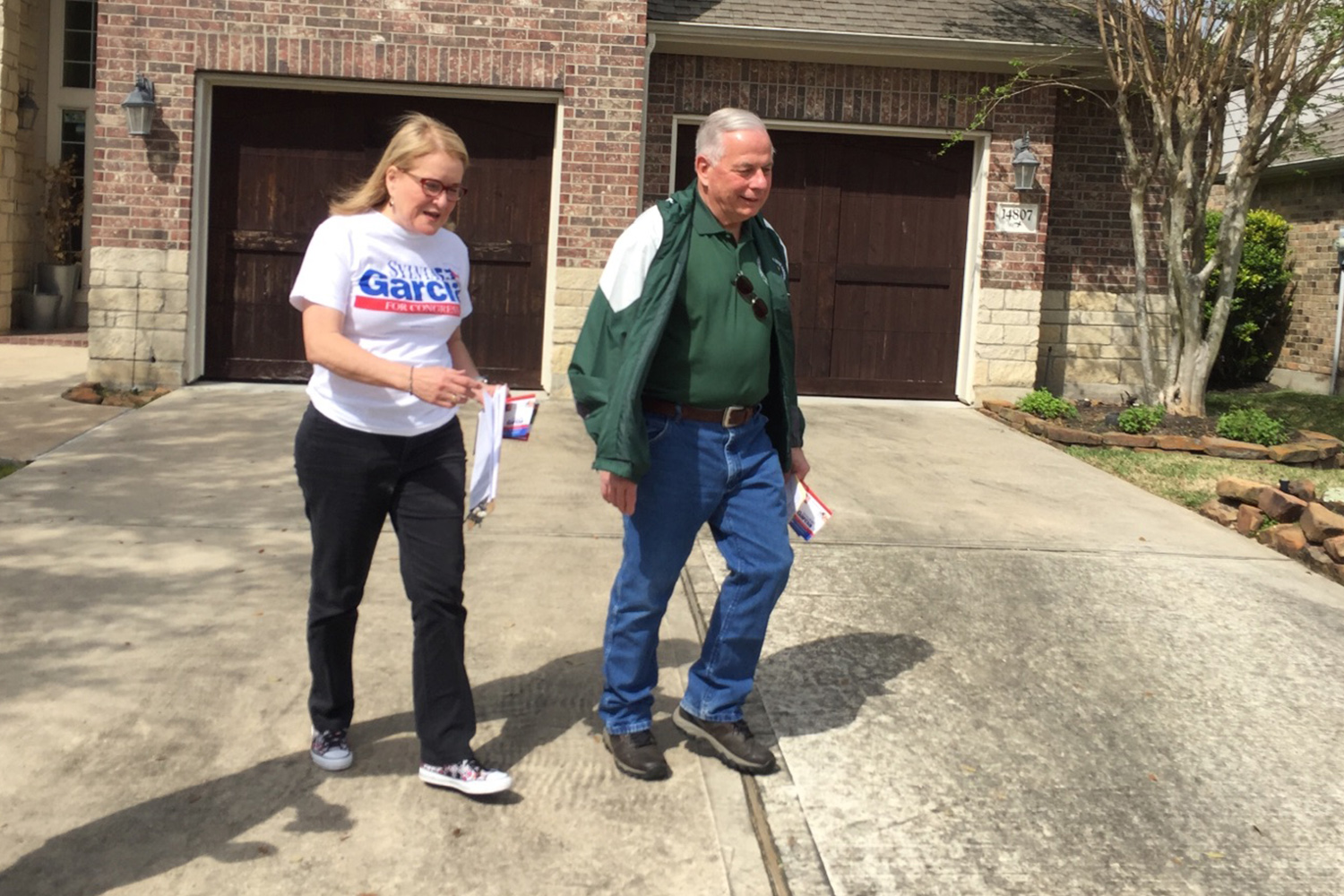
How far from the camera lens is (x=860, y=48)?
11.7 m

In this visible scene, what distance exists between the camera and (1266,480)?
972 centimetres

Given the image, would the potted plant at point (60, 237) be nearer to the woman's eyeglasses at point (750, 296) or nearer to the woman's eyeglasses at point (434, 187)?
the woman's eyeglasses at point (434, 187)

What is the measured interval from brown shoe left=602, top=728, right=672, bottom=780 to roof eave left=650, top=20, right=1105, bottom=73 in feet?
26.4

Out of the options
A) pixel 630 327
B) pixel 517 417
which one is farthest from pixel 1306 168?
pixel 517 417

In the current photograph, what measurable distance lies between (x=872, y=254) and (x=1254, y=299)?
650 cm

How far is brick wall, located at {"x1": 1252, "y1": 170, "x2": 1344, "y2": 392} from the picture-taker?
16734 millimetres

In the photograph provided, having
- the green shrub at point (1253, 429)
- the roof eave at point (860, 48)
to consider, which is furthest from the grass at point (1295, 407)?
the roof eave at point (860, 48)

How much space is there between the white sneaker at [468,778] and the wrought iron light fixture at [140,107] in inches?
318

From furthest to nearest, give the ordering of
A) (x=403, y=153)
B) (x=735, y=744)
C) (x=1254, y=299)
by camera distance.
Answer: (x=1254, y=299), (x=735, y=744), (x=403, y=153)

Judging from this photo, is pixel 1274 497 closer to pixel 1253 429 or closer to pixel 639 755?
pixel 1253 429

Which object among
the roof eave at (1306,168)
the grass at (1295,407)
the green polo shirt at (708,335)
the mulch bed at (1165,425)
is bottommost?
the mulch bed at (1165,425)

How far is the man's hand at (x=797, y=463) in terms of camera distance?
450 cm

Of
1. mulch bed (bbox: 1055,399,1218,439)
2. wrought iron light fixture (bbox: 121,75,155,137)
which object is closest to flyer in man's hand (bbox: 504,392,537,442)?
wrought iron light fixture (bbox: 121,75,155,137)

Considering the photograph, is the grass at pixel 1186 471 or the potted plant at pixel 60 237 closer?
the grass at pixel 1186 471
